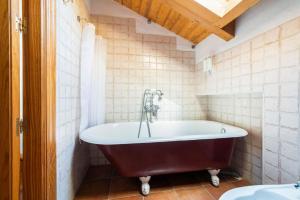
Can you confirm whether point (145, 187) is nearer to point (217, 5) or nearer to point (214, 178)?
point (214, 178)

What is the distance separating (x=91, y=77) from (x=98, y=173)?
1.22m

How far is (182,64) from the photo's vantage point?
8.59ft

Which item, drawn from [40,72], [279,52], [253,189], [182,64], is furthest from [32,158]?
[182,64]

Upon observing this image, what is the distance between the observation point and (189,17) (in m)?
1.79

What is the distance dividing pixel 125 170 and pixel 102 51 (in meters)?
1.48

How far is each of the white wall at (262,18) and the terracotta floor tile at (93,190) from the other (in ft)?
7.22

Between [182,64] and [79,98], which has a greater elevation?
[182,64]

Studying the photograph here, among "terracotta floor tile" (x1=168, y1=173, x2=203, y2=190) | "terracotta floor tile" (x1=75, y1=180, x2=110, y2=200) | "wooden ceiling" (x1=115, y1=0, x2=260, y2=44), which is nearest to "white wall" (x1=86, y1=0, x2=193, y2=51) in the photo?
"wooden ceiling" (x1=115, y1=0, x2=260, y2=44)

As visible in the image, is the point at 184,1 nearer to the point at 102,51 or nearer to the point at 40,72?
the point at 102,51

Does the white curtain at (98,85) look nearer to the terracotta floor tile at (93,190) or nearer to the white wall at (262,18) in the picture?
the terracotta floor tile at (93,190)

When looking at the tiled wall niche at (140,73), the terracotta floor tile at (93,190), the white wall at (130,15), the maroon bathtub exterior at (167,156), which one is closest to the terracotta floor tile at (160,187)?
the terracotta floor tile at (93,190)

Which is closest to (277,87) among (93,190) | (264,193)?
(264,193)

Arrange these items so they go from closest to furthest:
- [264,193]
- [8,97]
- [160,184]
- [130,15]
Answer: [8,97], [264,193], [160,184], [130,15]

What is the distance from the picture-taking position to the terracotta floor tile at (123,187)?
5.14 ft
